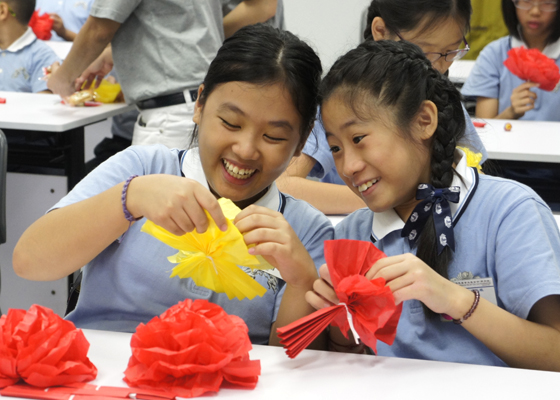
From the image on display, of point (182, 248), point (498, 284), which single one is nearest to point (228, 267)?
point (182, 248)

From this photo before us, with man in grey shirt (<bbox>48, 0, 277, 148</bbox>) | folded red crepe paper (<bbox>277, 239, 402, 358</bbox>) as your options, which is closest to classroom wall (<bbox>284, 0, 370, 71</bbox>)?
man in grey shirt (<bbox>48, 0, 277, 148</bbox>)

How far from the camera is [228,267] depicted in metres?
0.99

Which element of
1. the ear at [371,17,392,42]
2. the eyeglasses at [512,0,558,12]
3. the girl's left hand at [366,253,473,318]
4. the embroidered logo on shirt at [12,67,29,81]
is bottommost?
the embroidered logo on shirt at [12,67,29,81]

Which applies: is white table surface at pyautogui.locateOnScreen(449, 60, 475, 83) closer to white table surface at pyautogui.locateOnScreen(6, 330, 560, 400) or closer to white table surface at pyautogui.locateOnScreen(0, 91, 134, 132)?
white table surface at pyautogui.locateOnScreen(0, 91, 134, 132)

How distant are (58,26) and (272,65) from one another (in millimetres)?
4187

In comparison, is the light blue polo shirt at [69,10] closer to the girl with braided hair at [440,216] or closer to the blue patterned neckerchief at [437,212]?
the girl with braided hair at [440,216]

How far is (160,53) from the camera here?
2525 mm

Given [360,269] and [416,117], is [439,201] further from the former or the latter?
[360,269]

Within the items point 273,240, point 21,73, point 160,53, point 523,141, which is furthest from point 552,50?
point 21,73

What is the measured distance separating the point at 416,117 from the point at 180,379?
2.42ft

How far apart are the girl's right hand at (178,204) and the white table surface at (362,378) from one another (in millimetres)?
217

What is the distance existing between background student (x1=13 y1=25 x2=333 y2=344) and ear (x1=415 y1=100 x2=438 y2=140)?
239mm

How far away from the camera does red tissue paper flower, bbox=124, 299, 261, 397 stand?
81cm

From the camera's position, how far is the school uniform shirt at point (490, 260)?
43.1 inches
